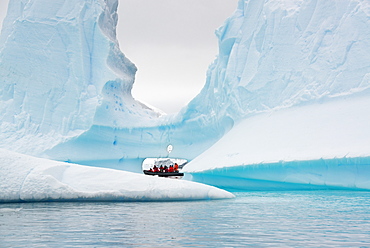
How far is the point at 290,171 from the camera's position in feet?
41.6

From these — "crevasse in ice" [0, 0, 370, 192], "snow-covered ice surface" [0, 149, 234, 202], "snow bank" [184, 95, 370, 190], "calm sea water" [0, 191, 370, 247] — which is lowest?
"calm sea water" [0, 191, 370, 247]

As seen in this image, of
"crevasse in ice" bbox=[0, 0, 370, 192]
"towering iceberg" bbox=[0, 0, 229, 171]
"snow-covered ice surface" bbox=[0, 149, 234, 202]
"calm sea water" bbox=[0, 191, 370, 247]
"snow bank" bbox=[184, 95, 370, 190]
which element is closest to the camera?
"calm sea water" bbox=[0, 191, 370, 247]

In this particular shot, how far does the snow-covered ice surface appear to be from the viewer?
8.33 meters

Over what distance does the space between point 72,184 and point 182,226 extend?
12.1 ft

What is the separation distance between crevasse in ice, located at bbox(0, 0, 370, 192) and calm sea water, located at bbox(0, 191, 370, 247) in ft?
16.6

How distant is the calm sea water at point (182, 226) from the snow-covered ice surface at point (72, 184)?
2.20 ft

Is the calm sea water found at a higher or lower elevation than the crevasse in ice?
lower

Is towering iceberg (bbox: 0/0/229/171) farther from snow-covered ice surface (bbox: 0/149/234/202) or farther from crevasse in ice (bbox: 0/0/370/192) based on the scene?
snow-covered ice surface (bbox: 0/149/234/202)

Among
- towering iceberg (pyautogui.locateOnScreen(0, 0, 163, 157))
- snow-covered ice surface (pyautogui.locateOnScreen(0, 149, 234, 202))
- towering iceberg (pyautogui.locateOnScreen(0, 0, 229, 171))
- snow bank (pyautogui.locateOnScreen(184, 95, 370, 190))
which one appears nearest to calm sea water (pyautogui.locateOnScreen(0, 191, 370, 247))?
snow-covered ice surface (pyautogui.locateOnScreen(0, 149, 234, 202))

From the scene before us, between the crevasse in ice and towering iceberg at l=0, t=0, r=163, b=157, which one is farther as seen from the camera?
towering iceberg at l=0, t=0, r=163, b=157

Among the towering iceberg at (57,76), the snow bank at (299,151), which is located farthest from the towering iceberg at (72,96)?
the snow bank at (299,151)

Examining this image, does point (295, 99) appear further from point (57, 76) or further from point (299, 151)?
point (57, 76)

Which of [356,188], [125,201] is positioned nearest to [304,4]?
[356,188]

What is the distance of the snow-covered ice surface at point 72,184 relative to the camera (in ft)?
27.3
